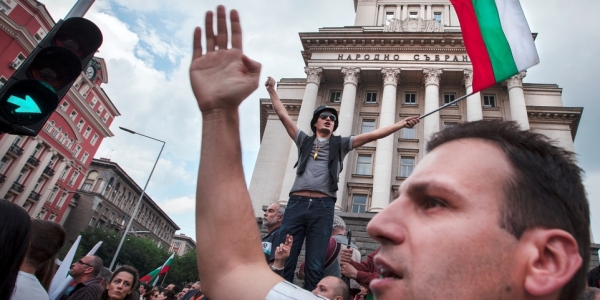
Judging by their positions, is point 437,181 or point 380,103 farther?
point 380,103

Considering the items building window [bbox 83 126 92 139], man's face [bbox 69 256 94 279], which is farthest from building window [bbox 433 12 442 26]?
building window [bbox 83 126 92 139]

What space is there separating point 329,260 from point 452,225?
11.8 feet

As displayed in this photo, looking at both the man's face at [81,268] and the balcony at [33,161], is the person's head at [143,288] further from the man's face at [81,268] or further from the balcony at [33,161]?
the balcony at [33,161]

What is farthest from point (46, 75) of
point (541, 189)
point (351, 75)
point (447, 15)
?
point (447, 15)

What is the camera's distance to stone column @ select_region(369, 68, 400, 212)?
20594 millimetres

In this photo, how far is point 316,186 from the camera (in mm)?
4109

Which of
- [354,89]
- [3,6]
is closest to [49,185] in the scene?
[3,6]

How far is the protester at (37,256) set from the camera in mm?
2557

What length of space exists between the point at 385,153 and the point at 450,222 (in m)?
21.8

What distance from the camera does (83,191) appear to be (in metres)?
53.3

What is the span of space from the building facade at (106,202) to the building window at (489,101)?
43099 mm

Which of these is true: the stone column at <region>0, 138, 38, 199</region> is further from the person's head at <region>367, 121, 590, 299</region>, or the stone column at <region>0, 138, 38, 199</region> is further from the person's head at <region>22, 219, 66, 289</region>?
the person's head at <region>367, 121, 590, 299</region>

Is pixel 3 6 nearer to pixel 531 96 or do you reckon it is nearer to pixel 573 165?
pixel 573 165

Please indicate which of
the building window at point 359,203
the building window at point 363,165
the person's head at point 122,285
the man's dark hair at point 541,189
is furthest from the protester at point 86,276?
the building window at point 363,165
